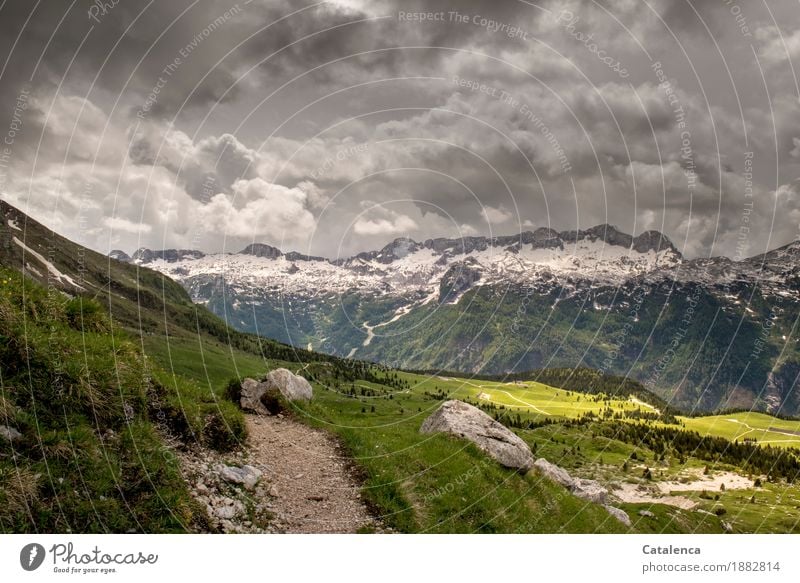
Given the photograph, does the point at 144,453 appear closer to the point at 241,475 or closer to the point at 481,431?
the point at 241,475

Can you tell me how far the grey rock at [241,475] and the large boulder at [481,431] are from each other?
10.3 meters

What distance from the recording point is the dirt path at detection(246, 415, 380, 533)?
13.5m

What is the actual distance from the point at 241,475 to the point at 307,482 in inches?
108

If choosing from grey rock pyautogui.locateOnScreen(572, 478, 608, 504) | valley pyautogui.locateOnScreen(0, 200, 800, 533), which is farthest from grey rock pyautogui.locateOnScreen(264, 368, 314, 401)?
grey rock pyautogui.locateOnScreen(572, 478, 608, 504)

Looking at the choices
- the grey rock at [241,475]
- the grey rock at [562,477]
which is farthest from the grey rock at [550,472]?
the grey rock at [241,475]

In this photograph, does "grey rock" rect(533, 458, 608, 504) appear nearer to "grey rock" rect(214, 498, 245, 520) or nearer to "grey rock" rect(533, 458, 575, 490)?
"grey rock" rect(533, 458, 575, 490)

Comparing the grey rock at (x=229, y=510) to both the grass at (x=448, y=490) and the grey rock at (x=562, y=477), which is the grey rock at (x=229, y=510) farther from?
the grey rock at (x=562, y=477)

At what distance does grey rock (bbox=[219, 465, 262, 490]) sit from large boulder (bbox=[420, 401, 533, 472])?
1026 cm

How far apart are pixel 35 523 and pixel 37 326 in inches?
207

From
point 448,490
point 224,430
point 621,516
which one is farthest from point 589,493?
point 224,430

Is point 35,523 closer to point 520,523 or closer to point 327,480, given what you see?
point 327,480

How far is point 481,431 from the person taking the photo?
75.2ft

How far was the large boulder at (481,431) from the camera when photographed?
21406 millimetres
